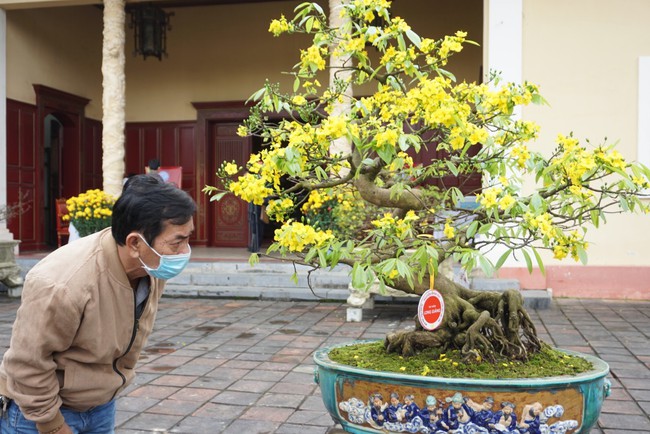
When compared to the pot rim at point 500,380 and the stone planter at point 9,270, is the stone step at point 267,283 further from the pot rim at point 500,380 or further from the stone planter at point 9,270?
the pot rim at point 500,380

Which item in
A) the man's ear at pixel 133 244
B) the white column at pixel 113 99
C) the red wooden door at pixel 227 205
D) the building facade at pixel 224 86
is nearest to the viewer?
the man's ear at pixel 133 244

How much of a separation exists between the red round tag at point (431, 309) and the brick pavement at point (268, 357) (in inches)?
24.4

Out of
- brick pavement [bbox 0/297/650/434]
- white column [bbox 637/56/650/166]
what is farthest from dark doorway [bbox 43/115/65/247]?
white column [bbox 637/56/650/166]

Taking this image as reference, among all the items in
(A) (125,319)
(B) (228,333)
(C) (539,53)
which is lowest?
(B) (228,333)

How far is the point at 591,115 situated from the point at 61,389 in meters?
7.93

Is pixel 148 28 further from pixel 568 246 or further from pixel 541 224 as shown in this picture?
pixel 541 224

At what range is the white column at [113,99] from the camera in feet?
34.0

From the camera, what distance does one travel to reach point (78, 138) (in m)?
12.7

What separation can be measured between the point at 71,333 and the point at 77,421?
1.25 feet

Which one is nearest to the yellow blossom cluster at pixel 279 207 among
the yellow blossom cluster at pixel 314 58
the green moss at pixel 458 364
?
the yellow blossom cluster at pixel 314 58

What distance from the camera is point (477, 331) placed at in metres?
2.79

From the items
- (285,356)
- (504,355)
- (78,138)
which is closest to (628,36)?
(285,356)

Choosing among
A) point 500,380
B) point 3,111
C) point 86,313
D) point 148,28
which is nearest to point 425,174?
point 500,380

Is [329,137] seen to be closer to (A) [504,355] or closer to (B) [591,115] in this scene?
(A) [504,355]
